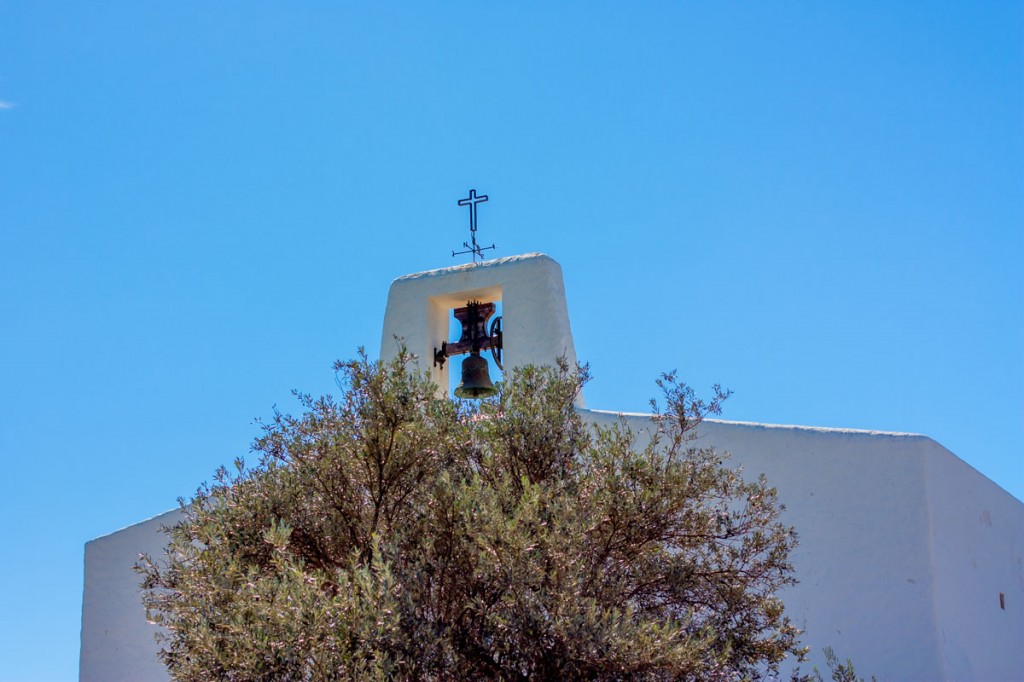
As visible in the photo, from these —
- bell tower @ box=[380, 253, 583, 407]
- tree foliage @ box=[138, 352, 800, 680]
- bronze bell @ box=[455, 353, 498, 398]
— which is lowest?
tree foliage @ box=[138, 352, 800, 680]

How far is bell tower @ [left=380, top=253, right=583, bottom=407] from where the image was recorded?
11.5 meters

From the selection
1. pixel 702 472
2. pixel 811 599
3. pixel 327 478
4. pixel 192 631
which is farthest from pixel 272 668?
pixel 811 599

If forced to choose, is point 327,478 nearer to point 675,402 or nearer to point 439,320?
point 675,402

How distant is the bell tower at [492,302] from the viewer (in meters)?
11.5

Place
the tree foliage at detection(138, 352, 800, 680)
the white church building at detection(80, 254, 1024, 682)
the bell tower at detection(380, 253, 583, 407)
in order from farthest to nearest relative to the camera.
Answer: the bell tower at detection(380, 253, 583, 407), the white church building at detection(80, 254, 1024, 682), the tree foliage at detection(138, 352, 800, 680)

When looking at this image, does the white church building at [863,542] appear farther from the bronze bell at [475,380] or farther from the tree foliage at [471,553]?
the tree foliage at [471,553]

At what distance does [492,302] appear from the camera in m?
12.2

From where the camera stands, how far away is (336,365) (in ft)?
26.4

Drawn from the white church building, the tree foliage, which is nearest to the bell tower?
the white church building

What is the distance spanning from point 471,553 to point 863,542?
4.01m

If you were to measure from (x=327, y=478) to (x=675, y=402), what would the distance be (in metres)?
2.53

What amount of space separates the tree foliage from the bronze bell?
3149 mm

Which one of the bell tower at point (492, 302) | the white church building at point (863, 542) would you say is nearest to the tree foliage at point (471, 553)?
the white church building at point (863, 542)

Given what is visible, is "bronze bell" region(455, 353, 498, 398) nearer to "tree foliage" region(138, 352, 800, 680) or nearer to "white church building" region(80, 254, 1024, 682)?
"white church building" region(80, 254, 1024, 682)
